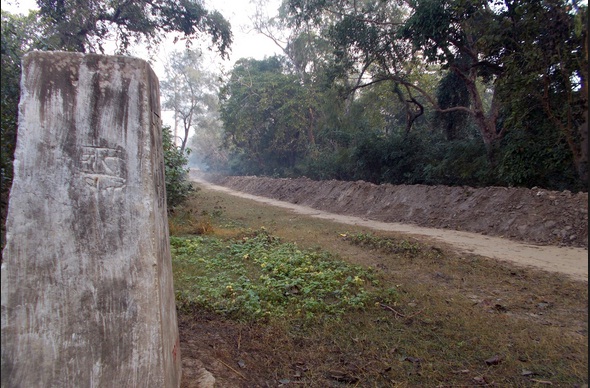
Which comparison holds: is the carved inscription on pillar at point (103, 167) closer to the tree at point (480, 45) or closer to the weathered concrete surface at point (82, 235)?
the weathered concrete surface at point (82, 235)

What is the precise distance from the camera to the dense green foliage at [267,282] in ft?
13.8

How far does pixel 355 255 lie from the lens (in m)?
7.20

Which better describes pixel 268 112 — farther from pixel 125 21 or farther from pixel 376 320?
pixel 376 320

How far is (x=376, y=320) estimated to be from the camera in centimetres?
407

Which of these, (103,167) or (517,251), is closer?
(103,167)

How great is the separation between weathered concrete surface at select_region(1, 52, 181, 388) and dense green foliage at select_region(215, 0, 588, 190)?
2.16 m

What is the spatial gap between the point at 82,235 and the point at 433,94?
21020 millimetres

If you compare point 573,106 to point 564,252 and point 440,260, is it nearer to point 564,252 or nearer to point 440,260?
point 564,252

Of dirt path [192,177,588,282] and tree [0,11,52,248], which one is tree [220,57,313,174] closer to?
dirt path [192,177,588,282]

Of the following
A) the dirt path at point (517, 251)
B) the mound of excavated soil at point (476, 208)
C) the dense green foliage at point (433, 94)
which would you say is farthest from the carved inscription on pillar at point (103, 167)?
the mound of excavated soil at point (476, 208)

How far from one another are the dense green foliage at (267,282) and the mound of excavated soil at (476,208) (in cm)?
520

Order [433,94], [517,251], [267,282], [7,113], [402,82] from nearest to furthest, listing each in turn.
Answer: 1. [7,113]
2. [267,282]
3. [517,251]
4. [402,82]
5. [433,94]

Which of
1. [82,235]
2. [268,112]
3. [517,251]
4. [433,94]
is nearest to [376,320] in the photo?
[82,235]

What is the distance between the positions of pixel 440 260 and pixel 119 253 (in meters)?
5.80
